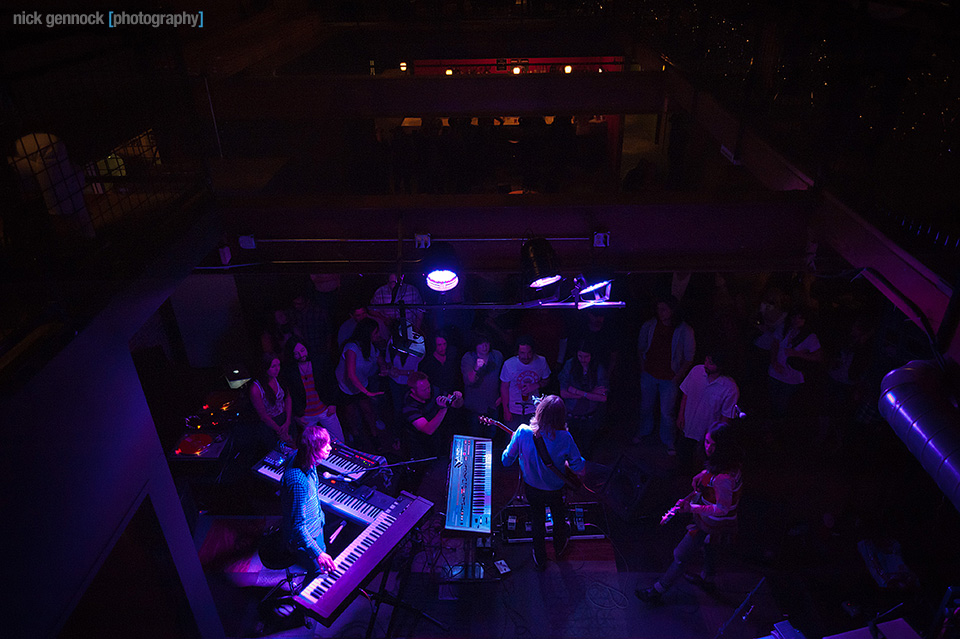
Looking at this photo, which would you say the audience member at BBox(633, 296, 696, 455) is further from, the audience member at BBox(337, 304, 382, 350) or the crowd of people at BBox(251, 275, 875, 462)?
the audience member at BBox(337, 304, 382, 350)

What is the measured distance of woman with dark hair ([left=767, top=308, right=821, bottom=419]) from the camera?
5.65 meters

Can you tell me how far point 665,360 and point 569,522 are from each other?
6.04 feet

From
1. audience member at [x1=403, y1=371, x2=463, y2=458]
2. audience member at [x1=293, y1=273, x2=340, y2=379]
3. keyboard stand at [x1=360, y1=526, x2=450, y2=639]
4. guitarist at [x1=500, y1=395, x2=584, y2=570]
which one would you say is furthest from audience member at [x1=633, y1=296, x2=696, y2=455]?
audience member at [x1=293, y1=273, x2=340, y2=379]

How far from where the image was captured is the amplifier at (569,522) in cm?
519

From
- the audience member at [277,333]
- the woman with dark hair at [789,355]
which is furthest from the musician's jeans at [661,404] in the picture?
the audience member at [277,333]

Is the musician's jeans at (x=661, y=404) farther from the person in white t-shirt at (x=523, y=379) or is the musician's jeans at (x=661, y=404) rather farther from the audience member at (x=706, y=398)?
the person in white t-shirt at (x=523, y=379)

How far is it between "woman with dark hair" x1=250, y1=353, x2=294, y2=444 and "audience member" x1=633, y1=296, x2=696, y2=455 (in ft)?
11.7

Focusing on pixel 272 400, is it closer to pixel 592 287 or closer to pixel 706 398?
pixel 592 287

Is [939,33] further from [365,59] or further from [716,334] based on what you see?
[365,59]

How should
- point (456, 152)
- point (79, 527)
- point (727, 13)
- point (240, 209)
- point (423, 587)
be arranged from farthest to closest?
point (456, 152) < point (727, 13) < point (423, 587) < point (240, 209) < point (79, 527)

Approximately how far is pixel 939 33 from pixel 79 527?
5.22 meters

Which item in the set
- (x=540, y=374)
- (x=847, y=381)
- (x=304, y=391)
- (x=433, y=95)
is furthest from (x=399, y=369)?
(x=847, y=381)

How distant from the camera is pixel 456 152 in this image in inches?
364

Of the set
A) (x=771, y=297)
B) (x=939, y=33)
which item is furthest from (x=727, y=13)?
(x=939, y=33)
